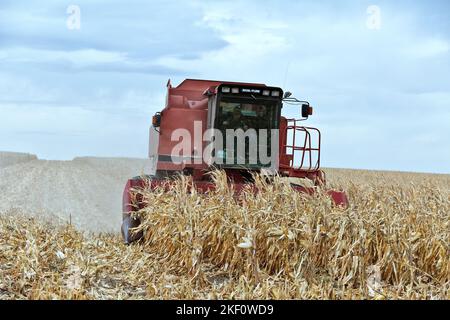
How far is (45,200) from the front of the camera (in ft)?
56.4

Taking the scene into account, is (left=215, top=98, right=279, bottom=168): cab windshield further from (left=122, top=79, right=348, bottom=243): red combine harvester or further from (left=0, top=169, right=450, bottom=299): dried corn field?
(left=0, top=169, right=450, bottom=299): dried corn field

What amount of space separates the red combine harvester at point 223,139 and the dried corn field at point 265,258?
1.89 meters

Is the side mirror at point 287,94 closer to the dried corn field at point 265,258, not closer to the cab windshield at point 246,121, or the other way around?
the cab windshield at point 246,121

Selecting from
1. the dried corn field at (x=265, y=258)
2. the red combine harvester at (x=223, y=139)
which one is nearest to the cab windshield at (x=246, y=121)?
the red combine harvester at (x=223, y=139)

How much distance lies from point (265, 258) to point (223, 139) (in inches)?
148

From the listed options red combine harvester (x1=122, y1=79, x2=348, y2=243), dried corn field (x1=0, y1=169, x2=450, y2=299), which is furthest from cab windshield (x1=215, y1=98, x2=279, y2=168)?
dried corn field (x1=0, y1=169, x2=450, y2=299)

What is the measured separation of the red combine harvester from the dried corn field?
6.22 ft

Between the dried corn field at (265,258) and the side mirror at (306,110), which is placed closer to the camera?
the dried corn field at (265,258)

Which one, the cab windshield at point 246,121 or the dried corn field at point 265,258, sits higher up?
the cab windshield at point 246,121

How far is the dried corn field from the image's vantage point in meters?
5.23

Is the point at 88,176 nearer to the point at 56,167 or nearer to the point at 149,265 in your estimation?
the point at 56,167

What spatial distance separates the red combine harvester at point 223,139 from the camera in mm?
9109

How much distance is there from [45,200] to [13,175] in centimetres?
609
